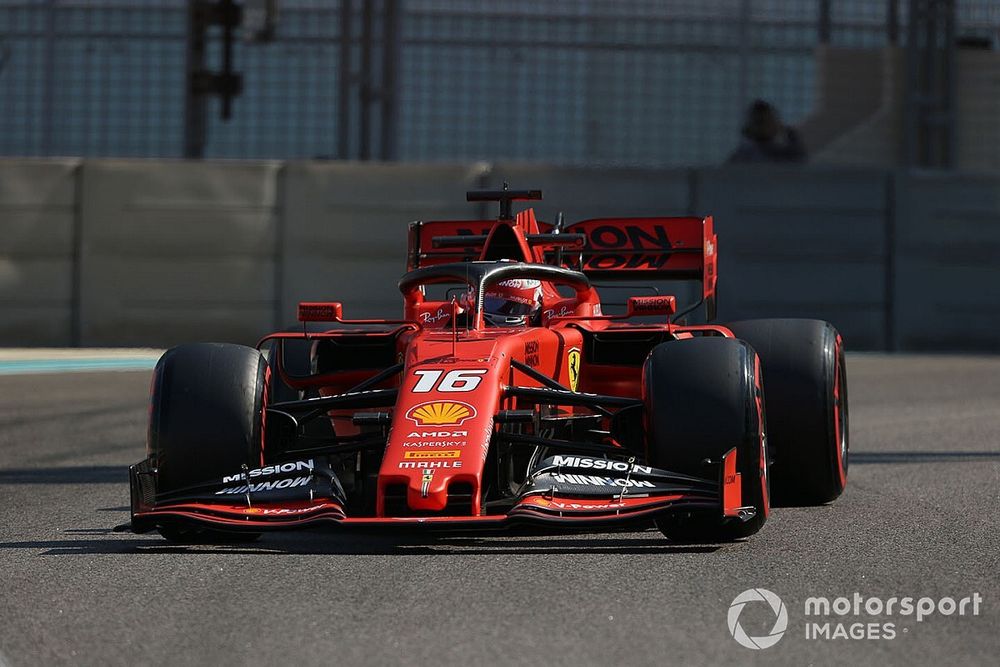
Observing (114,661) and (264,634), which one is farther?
(264,634)

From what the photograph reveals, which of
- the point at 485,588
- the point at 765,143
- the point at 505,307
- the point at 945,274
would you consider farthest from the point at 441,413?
the point at 765,143

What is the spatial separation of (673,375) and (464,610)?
1.59 meters

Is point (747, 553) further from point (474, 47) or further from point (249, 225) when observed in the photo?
point (474, 47)

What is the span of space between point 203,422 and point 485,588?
1.53m

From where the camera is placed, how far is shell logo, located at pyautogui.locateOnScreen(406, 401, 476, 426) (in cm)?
579

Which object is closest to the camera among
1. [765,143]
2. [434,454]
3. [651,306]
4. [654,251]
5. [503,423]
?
[434,454]

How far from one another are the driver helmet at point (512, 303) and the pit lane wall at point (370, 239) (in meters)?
8.35

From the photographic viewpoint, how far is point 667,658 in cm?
403

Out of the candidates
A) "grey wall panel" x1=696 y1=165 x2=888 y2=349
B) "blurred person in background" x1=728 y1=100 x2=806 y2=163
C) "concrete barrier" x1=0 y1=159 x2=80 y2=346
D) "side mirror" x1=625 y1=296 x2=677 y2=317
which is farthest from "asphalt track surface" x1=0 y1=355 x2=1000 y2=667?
"blurred person in background" x1=728 y1=100 x2=806 y2=163

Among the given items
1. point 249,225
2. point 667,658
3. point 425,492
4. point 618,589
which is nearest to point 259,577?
point 425,492

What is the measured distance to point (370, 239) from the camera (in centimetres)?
1597

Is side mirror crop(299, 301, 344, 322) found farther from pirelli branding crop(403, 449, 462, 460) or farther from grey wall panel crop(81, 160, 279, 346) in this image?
grey wall panel crop(81, 160, 279, 346)

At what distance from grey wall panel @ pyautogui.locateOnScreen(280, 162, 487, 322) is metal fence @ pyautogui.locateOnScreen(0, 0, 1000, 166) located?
2.00 m

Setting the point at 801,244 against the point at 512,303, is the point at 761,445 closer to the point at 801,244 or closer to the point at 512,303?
the point at 512,303
